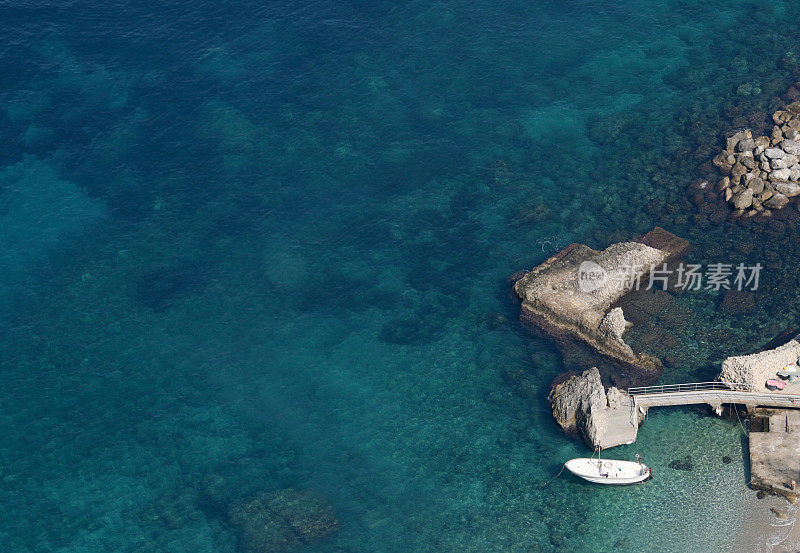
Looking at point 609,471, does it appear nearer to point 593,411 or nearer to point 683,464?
point 593,411

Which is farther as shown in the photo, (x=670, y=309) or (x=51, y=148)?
(x=51, y=148)

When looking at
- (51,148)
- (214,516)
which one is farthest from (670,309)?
(51,148)

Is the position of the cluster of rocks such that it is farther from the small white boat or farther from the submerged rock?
the small white boat

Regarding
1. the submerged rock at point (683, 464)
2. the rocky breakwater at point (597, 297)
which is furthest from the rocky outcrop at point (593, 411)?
the submerged rock at point (683, 464)

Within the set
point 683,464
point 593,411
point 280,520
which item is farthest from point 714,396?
point 280,520

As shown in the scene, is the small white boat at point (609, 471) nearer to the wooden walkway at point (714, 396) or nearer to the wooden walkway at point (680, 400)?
the wooden walkway at point (680, 400)

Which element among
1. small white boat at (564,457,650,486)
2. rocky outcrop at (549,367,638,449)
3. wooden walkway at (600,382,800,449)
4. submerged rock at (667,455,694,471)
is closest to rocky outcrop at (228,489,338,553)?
small white boat at (564,457,650,486)

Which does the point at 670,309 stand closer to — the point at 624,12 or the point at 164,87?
the point at 624,12
